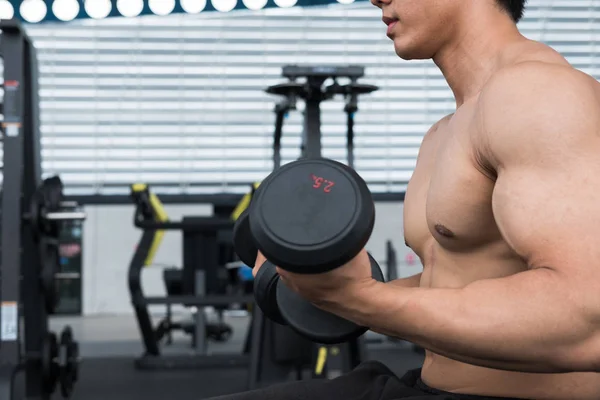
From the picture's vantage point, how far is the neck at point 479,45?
110 centimetres

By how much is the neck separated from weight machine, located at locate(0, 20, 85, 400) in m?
2.49

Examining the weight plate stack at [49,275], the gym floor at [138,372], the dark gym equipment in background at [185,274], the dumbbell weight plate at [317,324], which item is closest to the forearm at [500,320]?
the dumbbell weight plate at [317,324]

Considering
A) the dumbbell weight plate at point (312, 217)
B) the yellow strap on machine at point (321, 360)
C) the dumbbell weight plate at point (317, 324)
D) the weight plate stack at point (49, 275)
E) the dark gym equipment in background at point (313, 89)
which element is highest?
the dark gym equipment in background at point (313, 89)

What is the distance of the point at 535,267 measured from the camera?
84 centimetres

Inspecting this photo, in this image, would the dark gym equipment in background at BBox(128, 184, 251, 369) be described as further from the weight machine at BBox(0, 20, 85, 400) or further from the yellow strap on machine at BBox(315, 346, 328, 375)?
the weight machine at BBox(0, 20, 85, 400)

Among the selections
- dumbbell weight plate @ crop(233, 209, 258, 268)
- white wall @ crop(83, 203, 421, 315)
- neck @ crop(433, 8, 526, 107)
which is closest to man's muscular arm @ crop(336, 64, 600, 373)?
neck @ crop(433, 8, 526, 107)

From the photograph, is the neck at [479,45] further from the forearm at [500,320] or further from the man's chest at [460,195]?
the forearm at [500,320]

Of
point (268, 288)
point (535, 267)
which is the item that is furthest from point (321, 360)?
point (535, 267)

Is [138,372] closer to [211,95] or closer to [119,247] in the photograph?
[119,247]

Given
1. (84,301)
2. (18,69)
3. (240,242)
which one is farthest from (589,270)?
(84,301)

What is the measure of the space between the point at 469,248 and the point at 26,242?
272 cm

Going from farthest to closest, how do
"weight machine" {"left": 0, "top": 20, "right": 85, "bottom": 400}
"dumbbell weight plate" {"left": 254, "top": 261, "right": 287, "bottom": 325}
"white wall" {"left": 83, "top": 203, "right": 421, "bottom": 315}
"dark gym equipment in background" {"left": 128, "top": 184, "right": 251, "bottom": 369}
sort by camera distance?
"white wall" {"left": 83, "top": 203, "right": 421, "bottom": 315}
"dark gym equipment in background" {"left": 128, "top": 184, "right": 251, "bottom": 369}
"weight machine" {"left": 0, "top": 20, "right": 85, "bottom": 400}
"dumbbell weight plate" {"left": 254, "top": 261, "right": 287, "bottom": 325}

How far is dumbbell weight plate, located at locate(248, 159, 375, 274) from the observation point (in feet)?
2.48

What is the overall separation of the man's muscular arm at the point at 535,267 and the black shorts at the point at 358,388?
208 millimetres
